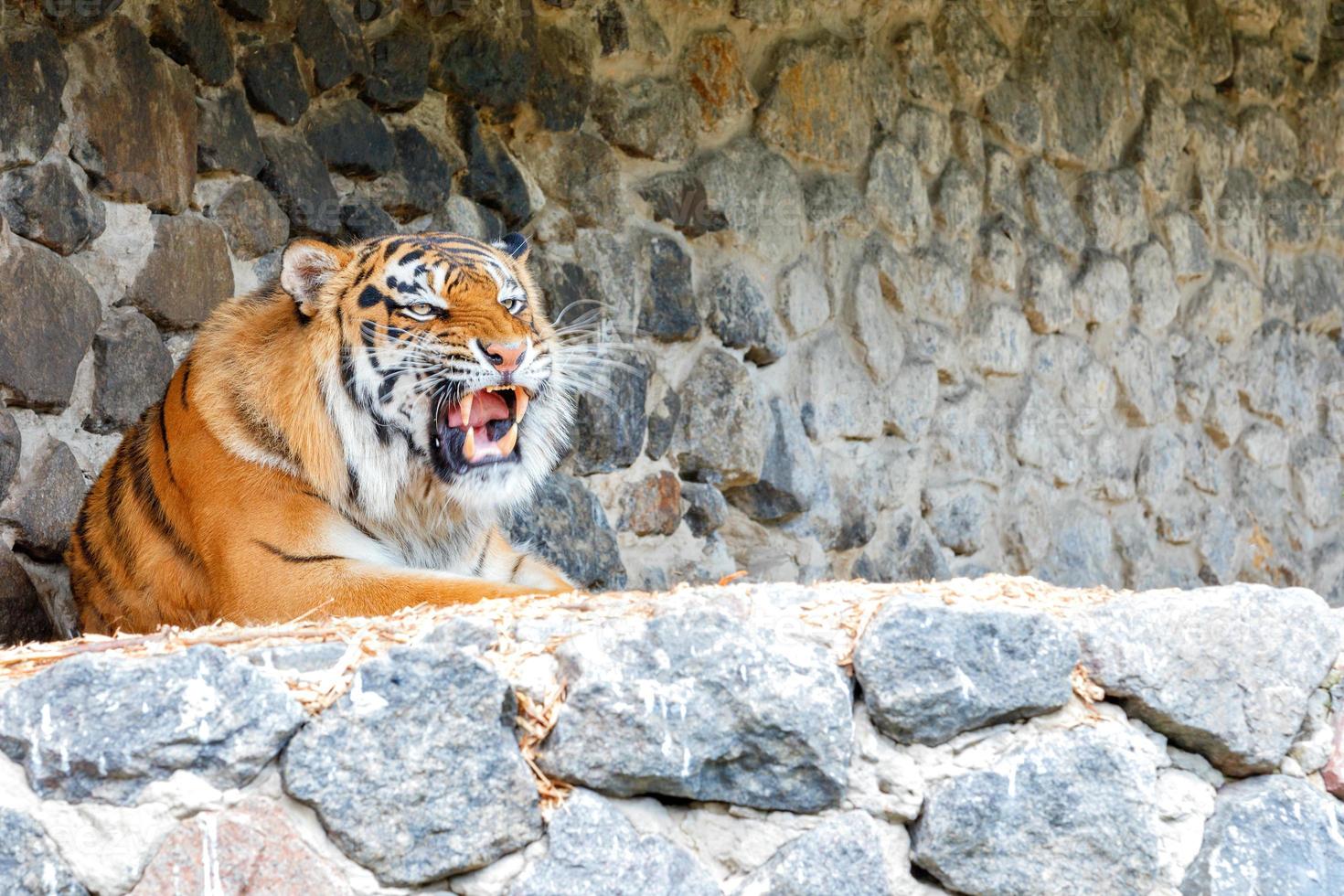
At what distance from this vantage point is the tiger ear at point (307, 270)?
2930mm

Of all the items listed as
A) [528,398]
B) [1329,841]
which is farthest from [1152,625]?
[528,398]

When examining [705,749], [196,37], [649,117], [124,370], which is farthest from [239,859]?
[649,117]

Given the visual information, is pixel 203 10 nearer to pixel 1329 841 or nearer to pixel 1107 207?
pixel 1329 841

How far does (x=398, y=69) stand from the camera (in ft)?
12.4

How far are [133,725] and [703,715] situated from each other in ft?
2.36

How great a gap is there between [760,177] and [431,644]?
2.88 metres

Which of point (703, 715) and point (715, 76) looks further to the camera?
point (715, 76)

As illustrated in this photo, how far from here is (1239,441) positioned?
6.32 metres

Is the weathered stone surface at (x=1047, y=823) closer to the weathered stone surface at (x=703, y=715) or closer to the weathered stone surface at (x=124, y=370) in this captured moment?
the weathered stone surface at (x=703, y=715)

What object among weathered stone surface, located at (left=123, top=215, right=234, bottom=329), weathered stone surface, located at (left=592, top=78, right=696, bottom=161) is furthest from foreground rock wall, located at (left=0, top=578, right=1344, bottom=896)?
weathered stone surface, located at (left=592, top=78, right=696, bottom=161)

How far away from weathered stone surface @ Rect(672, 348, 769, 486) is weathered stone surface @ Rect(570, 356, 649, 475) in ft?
0.60

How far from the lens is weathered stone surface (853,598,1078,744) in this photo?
84.4 inches

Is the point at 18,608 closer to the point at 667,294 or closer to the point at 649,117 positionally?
the point at 667,294

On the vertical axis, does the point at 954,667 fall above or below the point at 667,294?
below
